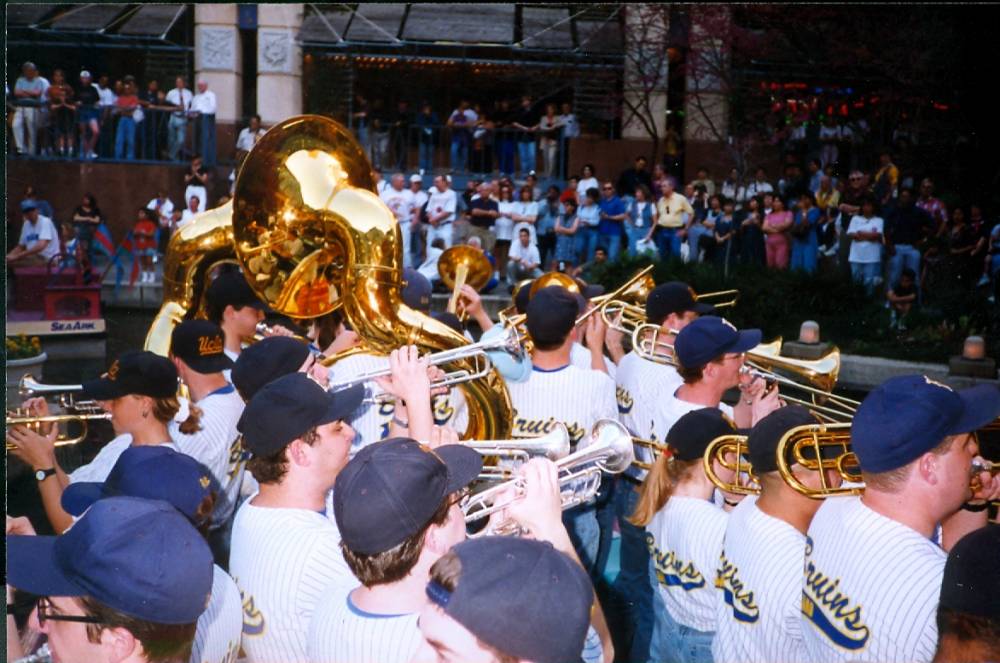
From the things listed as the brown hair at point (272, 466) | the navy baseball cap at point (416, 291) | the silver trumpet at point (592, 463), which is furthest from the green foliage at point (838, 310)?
the brown hair at point (272, 466)

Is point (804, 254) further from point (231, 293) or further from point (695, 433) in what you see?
point (695, 433)

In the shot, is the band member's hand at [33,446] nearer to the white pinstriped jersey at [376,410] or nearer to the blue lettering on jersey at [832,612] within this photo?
the white pinstriped jersey at [376,410]

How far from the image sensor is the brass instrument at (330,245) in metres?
3.75

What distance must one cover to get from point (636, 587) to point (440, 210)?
7494 millimetres

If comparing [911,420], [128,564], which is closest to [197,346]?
[128,564]

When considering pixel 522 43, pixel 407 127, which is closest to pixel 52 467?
pixel 522 43

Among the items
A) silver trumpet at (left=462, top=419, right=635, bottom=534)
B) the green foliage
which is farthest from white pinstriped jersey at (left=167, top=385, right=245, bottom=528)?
the green foliage

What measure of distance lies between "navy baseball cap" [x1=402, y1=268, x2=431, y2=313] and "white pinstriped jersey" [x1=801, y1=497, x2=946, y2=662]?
9.26ft

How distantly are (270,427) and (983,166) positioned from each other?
4819mm

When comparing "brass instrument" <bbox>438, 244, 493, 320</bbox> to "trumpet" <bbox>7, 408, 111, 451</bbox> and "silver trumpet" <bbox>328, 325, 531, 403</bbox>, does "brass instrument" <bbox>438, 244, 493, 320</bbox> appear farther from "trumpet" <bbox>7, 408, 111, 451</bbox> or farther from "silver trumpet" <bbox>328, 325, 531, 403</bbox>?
"trumpet" <bbox>7, 408, 111, 451</bbox>

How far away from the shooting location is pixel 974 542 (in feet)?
6.78

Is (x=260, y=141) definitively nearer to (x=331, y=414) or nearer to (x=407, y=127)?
(x=331, y=414)

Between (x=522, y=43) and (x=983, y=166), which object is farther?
(x=522, y=43)

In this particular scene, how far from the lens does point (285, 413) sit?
2871 millimetres
